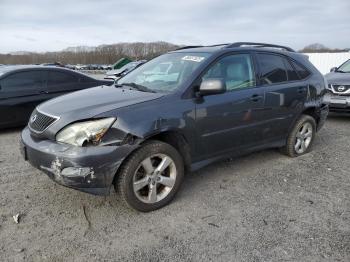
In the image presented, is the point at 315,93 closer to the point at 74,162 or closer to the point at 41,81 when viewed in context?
the point at 74,162

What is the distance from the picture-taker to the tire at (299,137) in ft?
17.1

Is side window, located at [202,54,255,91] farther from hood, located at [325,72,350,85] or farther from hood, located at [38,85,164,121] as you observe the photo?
hood, located at [325,72,350,85]

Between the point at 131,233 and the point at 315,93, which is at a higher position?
the point at 315,93

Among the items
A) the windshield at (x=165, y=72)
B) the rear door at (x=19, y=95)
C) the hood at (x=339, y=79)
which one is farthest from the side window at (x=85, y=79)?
the hood at (x=339, y=79)

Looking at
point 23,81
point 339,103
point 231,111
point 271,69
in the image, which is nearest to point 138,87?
point 231,111

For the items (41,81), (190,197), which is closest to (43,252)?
(190,197)

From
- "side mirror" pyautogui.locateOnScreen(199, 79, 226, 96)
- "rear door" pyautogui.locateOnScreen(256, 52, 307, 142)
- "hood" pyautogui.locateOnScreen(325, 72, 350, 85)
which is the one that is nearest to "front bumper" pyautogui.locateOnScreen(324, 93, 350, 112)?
"hood" pyautogui.locateOnScreen(325, 72, 350, 85)

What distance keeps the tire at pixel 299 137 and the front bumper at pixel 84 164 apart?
288cm

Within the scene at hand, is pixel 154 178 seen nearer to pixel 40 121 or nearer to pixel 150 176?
pixel 150 176

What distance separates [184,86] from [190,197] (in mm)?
1252

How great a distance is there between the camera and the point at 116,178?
11.0 ft

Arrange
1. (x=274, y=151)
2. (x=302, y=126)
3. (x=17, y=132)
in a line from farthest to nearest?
(x=17, y=132) → (x=274, y=151) → (x=302, y=126)

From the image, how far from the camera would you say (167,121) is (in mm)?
3527

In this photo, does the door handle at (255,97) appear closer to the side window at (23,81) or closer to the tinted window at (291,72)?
the tinted window at (291,72)
